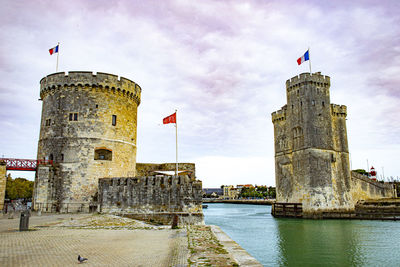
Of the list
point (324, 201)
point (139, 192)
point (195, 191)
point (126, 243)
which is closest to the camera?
point (126, 243)

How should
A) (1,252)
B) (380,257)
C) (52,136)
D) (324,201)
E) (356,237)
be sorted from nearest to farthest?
(1,252) < (380,257) < (356,237) < (52,136) < (324,201)

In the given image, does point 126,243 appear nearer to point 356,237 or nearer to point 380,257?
point 380,257

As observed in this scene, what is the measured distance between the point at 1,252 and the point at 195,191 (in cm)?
1162

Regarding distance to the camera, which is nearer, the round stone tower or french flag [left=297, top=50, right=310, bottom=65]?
the round stone tower

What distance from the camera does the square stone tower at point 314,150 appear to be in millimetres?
36812

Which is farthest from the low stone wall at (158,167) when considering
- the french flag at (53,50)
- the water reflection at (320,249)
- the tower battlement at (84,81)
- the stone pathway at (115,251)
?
the stone pathway at (115,251)

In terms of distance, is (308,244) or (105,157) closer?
(308,244)

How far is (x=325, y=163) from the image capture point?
37.6m

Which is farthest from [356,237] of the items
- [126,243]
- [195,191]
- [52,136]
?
[52,136]

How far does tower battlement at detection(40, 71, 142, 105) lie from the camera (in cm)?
2480

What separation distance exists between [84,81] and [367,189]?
42.2m

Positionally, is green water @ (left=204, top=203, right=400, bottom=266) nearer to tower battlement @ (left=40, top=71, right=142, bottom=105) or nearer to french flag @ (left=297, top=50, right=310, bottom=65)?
tower battlement @ (left=40, top=71, right=142, bottom=105)

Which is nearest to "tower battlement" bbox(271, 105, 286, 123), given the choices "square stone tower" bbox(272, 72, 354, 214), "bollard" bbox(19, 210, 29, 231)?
"square stone tower" bbox(272, 72, 354, 214)

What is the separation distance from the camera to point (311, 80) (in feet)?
128
